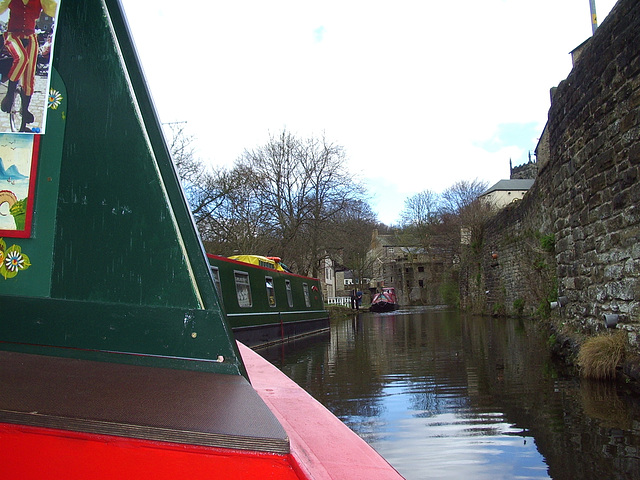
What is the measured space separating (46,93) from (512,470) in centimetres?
279

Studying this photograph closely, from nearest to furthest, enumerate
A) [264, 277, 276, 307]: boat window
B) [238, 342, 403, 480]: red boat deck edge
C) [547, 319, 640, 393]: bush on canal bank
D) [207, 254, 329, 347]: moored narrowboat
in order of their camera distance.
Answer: [238, 342, 403, 480]: red boat deck edge → [547, 319, 640, 393]: bush on canal bank → [207, 254, 329, 347]: moored narrowboat → [264, 277, 276, 307]: boat window

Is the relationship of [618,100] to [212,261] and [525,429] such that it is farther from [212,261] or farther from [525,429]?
[212,261]

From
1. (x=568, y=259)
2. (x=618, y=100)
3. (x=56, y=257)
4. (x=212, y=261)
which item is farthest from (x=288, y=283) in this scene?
(x=56, y=257)

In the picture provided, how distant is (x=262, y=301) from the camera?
12562mm

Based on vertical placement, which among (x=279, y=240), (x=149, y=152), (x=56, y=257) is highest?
(x=279, y=240)

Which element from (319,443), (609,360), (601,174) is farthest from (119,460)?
(601,174)

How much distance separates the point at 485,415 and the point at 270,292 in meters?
9.45

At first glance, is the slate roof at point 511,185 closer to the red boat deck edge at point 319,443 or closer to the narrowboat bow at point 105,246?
the red boat deck edge at point 319,443

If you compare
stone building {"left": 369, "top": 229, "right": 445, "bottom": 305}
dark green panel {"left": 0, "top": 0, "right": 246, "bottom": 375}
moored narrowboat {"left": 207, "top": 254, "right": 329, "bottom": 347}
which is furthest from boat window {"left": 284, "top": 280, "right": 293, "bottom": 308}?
stone building {"left": 369, "top": 229, "right": 445, "bottom": 305}

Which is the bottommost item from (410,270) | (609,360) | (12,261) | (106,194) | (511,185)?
(609,360)

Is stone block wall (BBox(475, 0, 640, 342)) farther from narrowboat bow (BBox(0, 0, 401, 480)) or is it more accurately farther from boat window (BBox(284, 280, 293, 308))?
boat window (BBox(284, 280, 293, 308))

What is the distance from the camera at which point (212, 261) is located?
10.1 metres

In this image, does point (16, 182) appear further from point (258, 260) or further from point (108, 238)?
point (258, 260)

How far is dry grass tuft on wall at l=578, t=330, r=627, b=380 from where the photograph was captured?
15.9 ft
